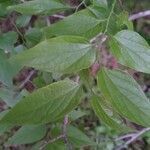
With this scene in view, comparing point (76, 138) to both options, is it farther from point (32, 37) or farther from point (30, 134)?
point (32, 37)

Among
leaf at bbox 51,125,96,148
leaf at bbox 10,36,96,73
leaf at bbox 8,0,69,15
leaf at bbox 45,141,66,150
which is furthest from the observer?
leaf at bbox 51,125,96,148

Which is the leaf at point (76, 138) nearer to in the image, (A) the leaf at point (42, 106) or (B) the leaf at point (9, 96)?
(B) the leaf at point (9, 96)

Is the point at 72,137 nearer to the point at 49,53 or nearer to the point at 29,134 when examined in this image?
the point at 29,134

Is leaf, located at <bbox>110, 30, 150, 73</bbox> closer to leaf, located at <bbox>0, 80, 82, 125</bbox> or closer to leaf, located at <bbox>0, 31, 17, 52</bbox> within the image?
leaf, located at <bbox>0, 80, 82, 125</bbox>

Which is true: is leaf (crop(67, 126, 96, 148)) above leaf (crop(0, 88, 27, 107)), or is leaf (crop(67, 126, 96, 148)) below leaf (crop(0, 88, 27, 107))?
below

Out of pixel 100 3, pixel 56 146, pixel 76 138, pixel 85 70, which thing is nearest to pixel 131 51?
pixel 85 70

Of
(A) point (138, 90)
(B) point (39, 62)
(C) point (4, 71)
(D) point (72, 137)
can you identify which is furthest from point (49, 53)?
(D) point (72, 137)

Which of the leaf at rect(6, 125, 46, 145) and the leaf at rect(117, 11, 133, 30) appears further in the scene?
the leaf at rect(6, 125, 46, 145)

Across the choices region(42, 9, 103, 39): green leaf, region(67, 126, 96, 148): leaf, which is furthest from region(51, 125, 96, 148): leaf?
region(42, 9, 103, 39): green leaf
